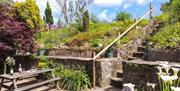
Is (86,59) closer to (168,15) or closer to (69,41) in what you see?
(69,41)

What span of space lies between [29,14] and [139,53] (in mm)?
4047

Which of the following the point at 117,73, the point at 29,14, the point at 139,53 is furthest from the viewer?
the point at 29,14

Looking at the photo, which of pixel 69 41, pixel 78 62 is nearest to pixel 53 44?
pixel 69 41

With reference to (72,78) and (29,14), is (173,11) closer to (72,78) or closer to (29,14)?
(72,78)

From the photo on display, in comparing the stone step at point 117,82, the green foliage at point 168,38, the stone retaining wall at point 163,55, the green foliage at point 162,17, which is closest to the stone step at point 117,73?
the stone step at point 117,82

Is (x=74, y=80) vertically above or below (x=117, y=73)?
below

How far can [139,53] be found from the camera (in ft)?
33.8

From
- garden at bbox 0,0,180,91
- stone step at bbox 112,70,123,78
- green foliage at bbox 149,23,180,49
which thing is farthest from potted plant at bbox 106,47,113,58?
green foliage at bbox 149,23,180,49

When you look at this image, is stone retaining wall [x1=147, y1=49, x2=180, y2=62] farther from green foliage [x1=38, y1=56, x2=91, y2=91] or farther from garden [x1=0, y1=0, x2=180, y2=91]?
green foliage [x1=38, y1=56, x2=91, y2=91]

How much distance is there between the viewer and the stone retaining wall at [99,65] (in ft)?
29.6

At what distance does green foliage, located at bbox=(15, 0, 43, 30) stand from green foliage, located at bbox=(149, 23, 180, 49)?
161 inches

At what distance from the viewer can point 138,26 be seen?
12.0 m

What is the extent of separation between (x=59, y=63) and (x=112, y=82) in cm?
196

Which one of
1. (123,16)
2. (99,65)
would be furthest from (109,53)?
(123,16)
